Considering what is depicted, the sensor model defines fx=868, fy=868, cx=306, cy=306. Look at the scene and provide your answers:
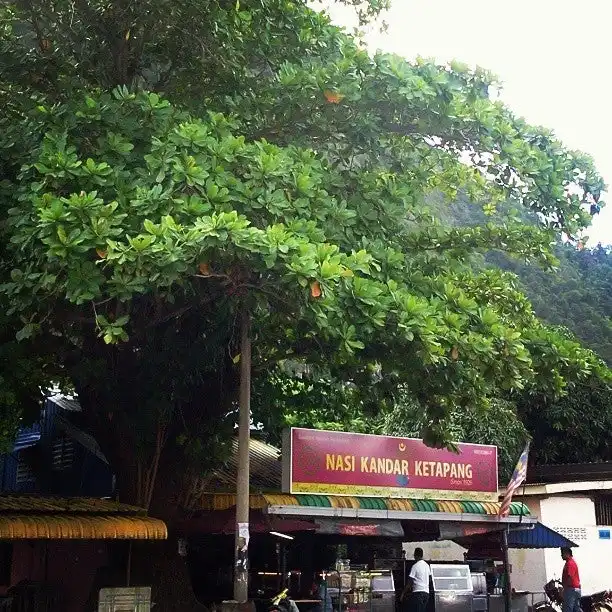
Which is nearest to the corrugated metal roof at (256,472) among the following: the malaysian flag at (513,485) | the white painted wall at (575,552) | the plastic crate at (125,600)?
the plastic crate at (125,600)

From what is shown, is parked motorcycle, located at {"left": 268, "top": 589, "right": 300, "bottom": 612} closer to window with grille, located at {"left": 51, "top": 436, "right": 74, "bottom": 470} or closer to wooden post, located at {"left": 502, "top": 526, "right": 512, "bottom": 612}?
wooden post, located at {"left": 502, "top": 526, "right": 512, "bottom": 612}

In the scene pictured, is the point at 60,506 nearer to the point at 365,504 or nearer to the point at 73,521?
the point at 73,521

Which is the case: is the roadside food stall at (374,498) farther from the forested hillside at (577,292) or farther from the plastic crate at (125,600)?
the forested hillside at (577,292)

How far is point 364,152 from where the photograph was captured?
12.2m

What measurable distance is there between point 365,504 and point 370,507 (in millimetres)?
87

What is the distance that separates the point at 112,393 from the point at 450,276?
207 inches

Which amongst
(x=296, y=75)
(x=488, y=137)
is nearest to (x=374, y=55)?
(x=296, y=75)

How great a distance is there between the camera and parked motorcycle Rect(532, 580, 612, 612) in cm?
1602

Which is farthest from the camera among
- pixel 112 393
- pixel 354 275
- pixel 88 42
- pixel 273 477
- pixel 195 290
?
pixel 273 477

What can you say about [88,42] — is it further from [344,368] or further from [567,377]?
[567,377]

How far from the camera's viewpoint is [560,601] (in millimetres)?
16281

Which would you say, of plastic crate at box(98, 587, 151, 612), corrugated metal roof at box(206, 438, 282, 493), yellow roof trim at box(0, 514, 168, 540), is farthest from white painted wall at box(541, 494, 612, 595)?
yellow roof trim at box(0, 514, 168, 540)

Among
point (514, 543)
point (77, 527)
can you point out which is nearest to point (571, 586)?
point (514, 543)

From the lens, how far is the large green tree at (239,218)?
9.24 metres
